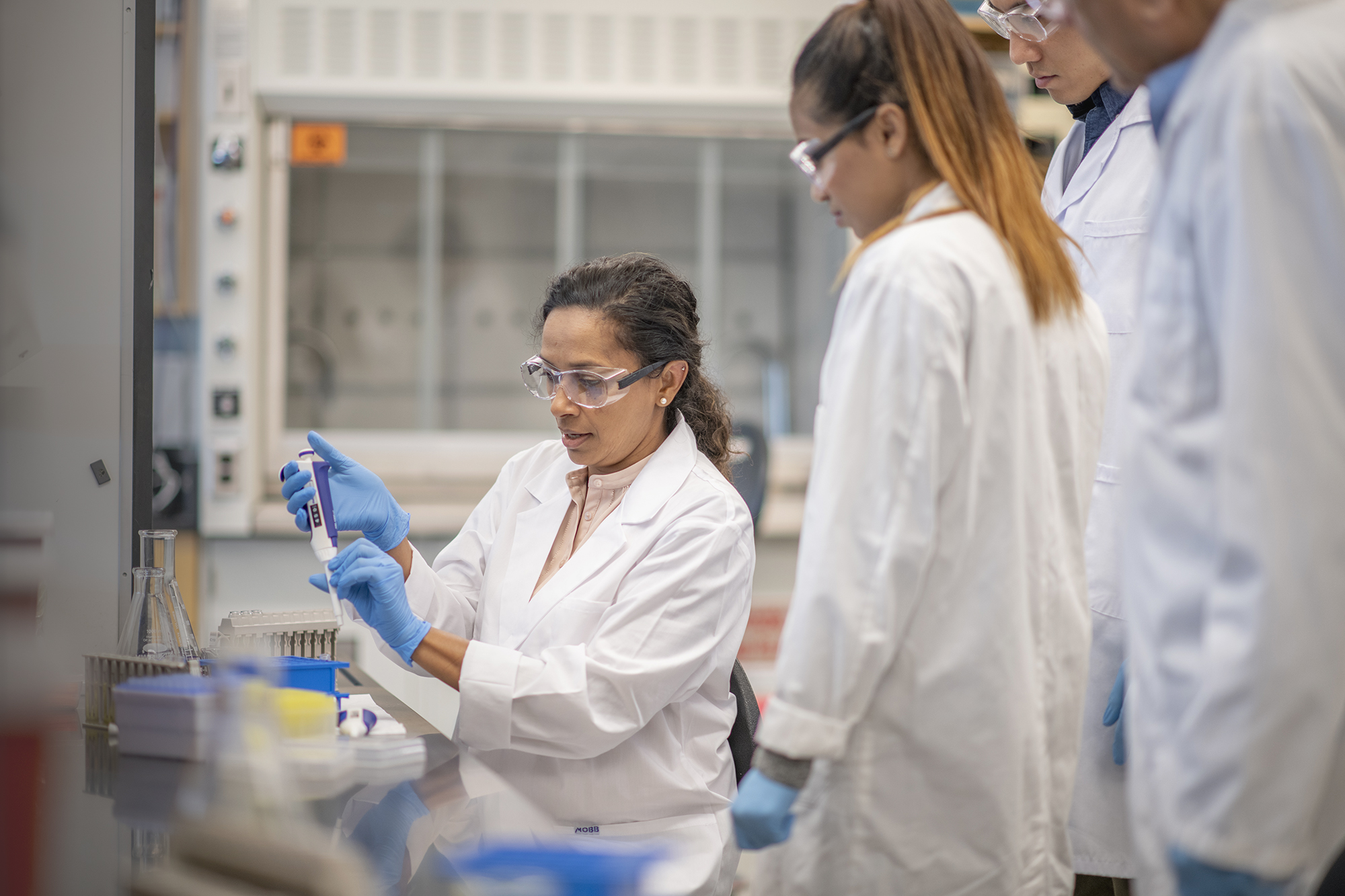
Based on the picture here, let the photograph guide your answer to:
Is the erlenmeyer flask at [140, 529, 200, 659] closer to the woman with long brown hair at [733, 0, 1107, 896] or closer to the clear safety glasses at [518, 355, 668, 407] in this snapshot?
the clear safety glasses at [518, 355, 668, 407]

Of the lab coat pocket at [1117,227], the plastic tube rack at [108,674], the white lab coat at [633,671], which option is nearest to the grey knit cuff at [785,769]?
the white lab coat at [633,671]

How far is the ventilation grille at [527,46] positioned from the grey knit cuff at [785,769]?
2.84 meters

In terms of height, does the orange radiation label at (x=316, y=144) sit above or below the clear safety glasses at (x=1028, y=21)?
above

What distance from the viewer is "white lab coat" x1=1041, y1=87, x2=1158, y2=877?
4.77 ft

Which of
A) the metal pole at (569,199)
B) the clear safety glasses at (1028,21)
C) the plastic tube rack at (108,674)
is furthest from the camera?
the metal pole at (569,199)

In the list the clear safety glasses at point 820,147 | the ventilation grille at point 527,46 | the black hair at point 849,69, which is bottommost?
the clear safety glasses at point 820,147

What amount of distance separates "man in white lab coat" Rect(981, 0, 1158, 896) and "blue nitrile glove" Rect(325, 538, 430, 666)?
2.94 ft

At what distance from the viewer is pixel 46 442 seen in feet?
5.06

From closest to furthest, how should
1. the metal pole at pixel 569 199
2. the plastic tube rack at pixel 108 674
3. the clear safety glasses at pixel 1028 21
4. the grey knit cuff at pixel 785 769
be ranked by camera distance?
the grey knit cuff at pixel 785 769, the plastic tube rack at pixel 108 674, the clear safety glasses at pixel 1028 21, the metal pole at pixel 569 199

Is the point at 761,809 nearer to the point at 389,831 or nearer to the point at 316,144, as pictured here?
the point at 389,831

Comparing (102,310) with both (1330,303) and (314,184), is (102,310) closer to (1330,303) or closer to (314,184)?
(1330,303)

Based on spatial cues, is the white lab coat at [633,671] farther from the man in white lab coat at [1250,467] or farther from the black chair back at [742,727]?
the man in white lab coat at [1250,467]

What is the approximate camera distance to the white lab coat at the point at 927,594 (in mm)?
992

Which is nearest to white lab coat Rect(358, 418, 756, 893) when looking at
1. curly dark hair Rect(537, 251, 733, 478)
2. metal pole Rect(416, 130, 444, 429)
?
curly dark hair Rect(537, 251, 733, 478)
